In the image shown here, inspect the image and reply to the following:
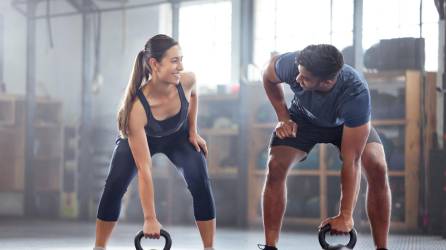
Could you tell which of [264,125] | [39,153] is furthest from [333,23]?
[39,153]

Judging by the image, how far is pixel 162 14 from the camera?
7625 millimetres

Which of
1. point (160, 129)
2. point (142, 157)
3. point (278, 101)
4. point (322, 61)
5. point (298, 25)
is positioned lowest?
point (142, 157)

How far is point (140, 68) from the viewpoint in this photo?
324 centimetres

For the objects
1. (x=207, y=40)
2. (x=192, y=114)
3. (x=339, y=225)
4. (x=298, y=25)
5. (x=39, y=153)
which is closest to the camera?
(x=339, y=225)

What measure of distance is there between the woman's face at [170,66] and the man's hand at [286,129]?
54 cm

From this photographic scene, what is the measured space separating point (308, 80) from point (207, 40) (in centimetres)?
503

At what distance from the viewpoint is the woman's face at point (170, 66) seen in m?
3.09

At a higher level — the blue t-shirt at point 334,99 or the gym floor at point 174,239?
the blue t-shirt at point 334,99

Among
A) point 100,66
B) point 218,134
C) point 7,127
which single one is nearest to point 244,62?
point 218,134

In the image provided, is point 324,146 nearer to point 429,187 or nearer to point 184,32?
point 429,187

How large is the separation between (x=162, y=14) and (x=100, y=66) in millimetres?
980

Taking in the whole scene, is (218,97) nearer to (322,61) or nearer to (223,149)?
(223,149)

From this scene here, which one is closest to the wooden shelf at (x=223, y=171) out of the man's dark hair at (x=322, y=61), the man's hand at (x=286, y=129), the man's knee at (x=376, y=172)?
the man's hand at (x=286, y=129)

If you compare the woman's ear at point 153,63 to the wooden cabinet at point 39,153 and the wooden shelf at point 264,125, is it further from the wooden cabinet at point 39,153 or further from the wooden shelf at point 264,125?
the wooden cabinet at point 39,153
